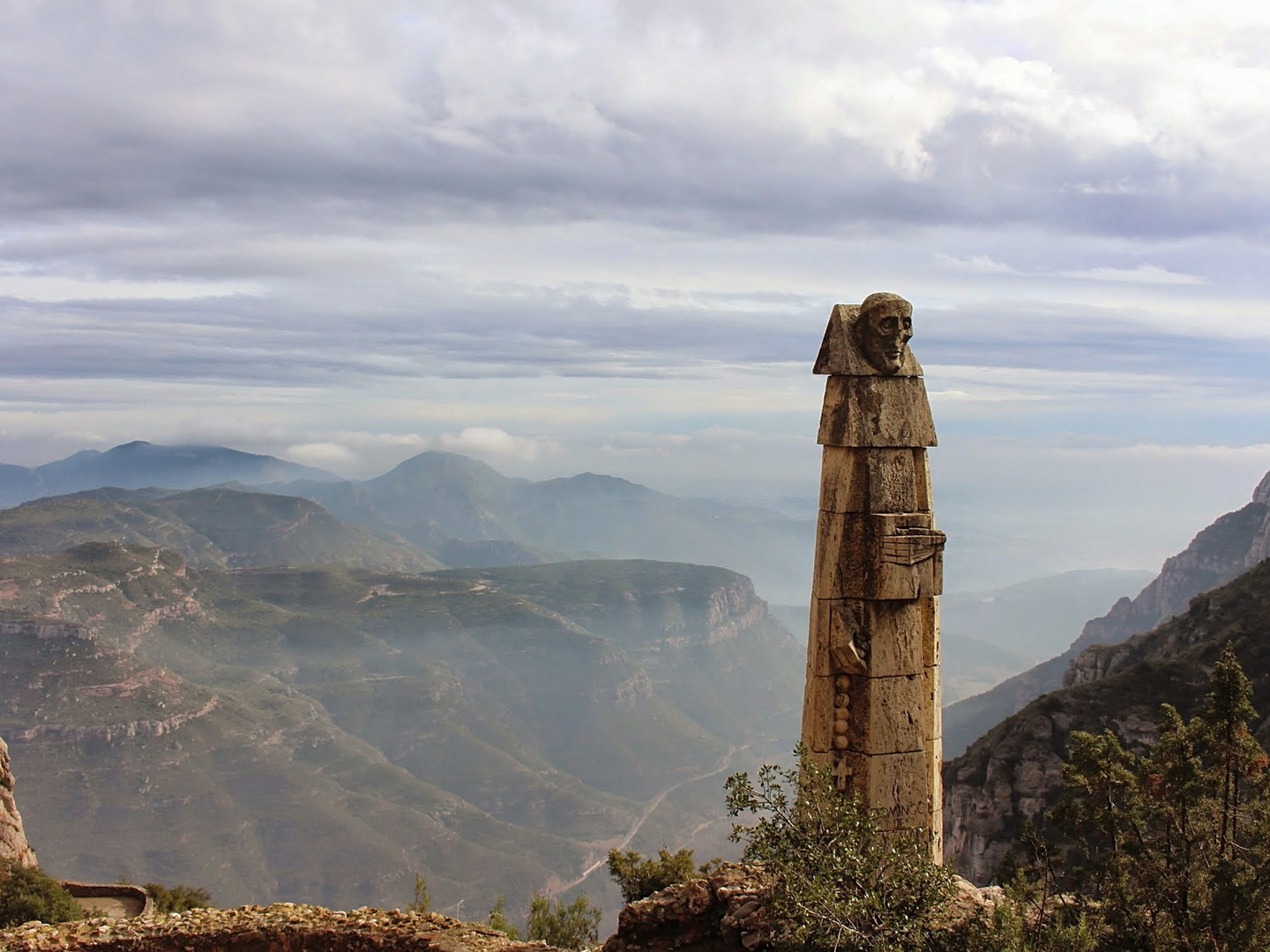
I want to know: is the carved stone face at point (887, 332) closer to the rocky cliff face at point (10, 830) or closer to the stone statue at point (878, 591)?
the stone statue at point (878, 591)

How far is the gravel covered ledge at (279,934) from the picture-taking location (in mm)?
16500

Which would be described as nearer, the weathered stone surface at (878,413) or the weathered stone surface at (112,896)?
the weathered stone surface at (878,413)

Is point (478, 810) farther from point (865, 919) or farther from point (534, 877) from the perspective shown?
point (865, 919)

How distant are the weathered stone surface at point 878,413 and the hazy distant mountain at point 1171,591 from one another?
129396 mm

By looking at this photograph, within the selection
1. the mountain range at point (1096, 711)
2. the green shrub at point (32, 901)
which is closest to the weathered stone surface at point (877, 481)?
the green shrub at point (32, 901)

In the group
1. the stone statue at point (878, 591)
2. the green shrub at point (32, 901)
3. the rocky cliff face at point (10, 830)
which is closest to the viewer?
the stone statue at point (878, 591)

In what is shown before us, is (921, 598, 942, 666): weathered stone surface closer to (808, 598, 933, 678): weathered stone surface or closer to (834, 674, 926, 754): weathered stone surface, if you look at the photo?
(808, 598, 933, 678): weathered stone surface

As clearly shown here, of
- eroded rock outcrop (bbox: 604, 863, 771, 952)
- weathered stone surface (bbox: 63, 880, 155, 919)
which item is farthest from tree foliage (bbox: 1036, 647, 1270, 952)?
weathered stone surface (bbox: 63, 880, 155, 919)

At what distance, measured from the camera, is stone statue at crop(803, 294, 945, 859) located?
14.9m

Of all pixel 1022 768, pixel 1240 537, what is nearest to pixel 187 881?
pixel 1022 768

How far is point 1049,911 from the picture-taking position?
15844mm

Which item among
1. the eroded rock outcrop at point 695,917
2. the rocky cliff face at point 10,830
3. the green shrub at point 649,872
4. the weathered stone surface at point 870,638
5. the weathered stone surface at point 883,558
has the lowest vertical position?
the rocky cliff face at point 10,830

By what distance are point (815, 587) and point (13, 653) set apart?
19325cm

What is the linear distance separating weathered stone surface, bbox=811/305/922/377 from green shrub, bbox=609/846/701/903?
15631 mm
